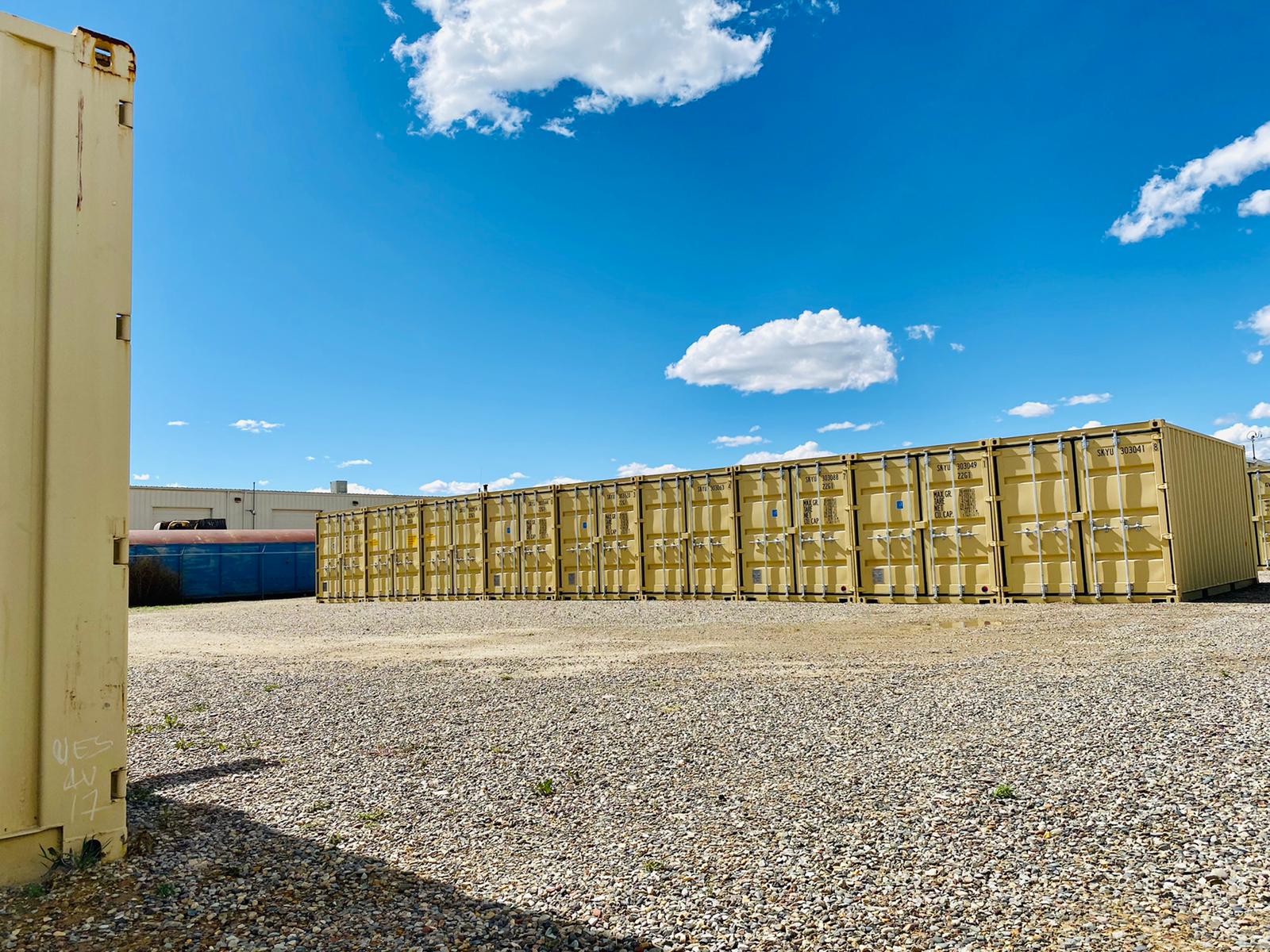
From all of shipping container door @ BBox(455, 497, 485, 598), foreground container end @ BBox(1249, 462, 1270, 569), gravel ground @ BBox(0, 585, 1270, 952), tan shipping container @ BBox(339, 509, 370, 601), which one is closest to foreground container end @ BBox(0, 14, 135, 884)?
gravel ground @ BBox(0, 585, 1270, 952)

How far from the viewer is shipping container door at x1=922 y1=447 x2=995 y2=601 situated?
16.3 metres

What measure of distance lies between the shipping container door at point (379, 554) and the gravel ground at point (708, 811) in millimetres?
18532

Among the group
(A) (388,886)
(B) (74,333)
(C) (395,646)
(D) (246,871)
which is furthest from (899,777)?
(C) (395,646)

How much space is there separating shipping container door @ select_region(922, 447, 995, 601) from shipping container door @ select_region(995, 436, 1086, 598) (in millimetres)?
282

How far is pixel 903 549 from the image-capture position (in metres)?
17.3

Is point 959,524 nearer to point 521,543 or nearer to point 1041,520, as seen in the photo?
point 1041,520

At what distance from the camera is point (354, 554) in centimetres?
3023

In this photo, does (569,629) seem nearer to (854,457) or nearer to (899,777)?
(854,457)

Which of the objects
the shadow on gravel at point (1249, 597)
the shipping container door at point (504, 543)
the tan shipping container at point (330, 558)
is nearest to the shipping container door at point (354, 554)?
the tan shipping container at point (330, 558)

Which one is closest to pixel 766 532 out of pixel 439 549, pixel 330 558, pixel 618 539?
pixel 618 539

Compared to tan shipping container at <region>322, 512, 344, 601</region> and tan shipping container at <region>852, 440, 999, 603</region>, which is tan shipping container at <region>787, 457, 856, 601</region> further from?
tan shipping container at <region>322, 512, 344, 601</region>

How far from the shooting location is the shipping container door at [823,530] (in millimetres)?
18062

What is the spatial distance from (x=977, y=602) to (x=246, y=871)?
14.9m

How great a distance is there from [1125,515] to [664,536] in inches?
400
